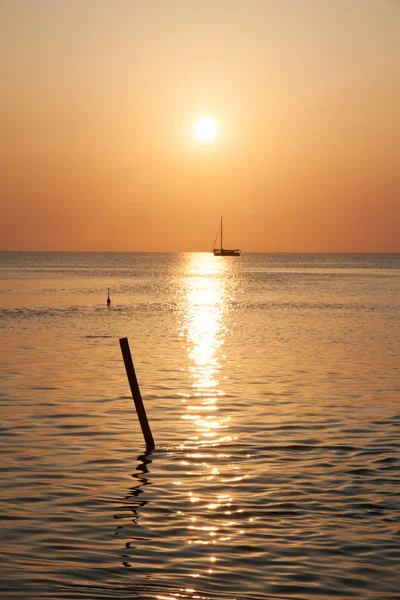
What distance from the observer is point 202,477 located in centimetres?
1593

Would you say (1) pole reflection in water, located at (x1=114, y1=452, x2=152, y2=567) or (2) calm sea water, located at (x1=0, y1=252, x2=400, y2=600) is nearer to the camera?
(2) calm sea water, located at (x1=0, y1=252, x2=400, y2=600)

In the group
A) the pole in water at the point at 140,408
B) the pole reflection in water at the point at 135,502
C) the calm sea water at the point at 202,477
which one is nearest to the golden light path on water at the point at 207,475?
the calm sea water at the point at 202,477

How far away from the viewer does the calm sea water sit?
11.1 m

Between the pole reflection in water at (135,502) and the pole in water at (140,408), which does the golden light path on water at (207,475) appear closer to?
the pole reflection in water at (135,502)

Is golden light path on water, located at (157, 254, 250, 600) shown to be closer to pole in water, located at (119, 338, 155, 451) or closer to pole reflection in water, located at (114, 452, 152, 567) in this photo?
pole reflection in water, located at (114, 452, 152, 567)

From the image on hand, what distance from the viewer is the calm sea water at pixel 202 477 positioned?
1109 centimetres

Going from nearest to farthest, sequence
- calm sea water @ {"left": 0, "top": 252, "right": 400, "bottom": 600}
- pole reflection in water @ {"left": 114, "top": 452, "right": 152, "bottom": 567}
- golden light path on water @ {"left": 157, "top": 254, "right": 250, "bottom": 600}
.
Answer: calm sea water @ {"left": 0, "top": 252, "right": 400, "bottom": 600} < golden light path on water @ {"left": 157, "top": 254, "right": 250, "bottom": 600} < pole reflection in water @ {"left": 114, "top": 452, "right": 152, "bottom": 567}

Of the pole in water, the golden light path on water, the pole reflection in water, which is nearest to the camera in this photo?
the golden light path on water

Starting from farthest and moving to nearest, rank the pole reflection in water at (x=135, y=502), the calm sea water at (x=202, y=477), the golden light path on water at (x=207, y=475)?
the pole reflection in water at (x=135, y=502), the golden light path on water at (x=207, y=475), the calm sea water at (x=202, y=477)

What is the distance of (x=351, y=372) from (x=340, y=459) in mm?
13627

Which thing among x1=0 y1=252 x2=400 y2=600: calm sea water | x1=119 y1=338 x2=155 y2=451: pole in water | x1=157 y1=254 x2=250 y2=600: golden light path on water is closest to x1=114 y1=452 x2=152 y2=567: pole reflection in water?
x1=0 y1=252 x2=400 y2=600: calm sea water

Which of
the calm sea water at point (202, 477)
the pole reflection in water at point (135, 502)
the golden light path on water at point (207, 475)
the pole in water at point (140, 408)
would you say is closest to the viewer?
the calm sea water at point (202, 477)

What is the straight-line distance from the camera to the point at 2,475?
15.8m

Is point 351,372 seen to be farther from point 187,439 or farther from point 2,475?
point 2,475
